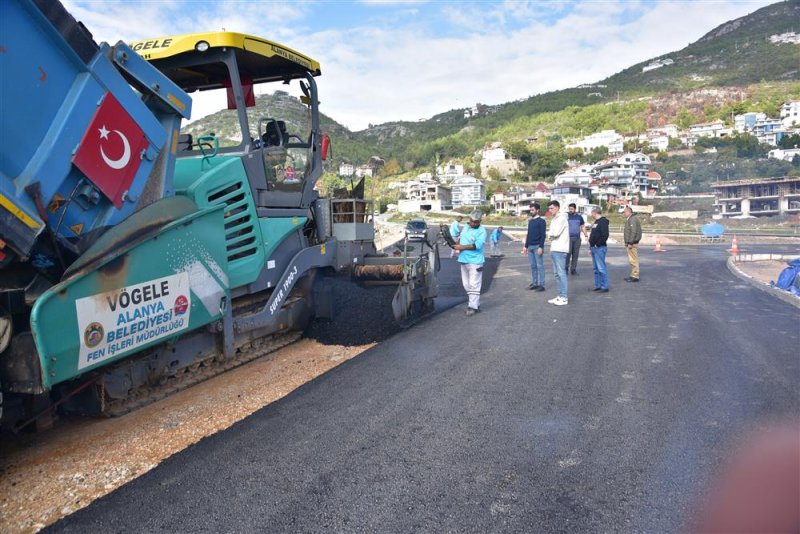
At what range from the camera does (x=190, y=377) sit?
4.79 metres

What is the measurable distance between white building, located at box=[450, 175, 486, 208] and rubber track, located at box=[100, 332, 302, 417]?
86.4 meters

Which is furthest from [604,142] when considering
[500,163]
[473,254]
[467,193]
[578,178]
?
[473,254]

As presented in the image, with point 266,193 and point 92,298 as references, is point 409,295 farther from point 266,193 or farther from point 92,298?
point 92,298

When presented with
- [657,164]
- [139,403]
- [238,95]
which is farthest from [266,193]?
[657,164]

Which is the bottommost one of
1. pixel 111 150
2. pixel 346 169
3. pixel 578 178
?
pixel 111 150

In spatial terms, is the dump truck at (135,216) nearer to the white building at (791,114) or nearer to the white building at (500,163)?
the white building at (500,163)

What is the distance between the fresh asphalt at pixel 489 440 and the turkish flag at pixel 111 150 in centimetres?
193

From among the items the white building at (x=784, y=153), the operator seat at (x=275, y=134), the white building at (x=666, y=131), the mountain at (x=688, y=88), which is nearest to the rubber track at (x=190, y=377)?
the operator seat at (x=275, y=134)

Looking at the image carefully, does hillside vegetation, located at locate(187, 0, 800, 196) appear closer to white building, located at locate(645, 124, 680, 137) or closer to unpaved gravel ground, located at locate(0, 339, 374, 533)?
white building, located at locate(645, 124, 680, 137)

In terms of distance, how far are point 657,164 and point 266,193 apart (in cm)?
11686

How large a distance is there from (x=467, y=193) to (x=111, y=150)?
304 ft

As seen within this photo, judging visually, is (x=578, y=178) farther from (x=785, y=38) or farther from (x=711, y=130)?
(x=785, y=38)

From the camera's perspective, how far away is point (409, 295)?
24.0 ft

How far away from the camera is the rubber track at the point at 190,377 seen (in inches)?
163
